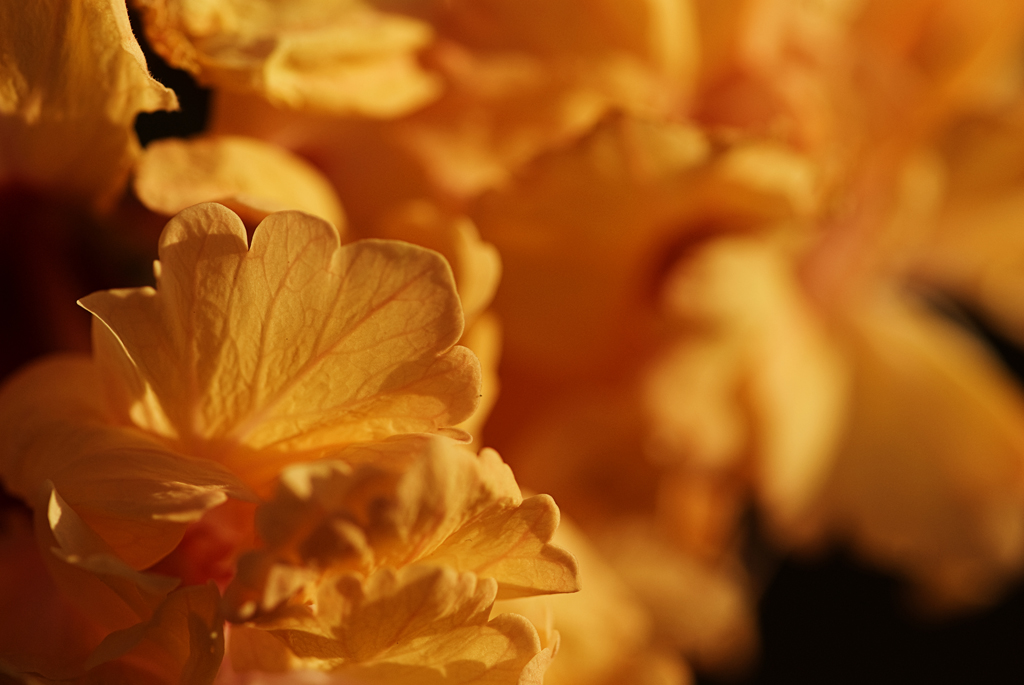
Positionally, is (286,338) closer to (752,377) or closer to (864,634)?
(752,377)

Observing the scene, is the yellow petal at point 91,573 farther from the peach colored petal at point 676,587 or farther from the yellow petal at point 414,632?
the peach colored petal at point 676,587

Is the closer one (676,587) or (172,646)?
(172,646)

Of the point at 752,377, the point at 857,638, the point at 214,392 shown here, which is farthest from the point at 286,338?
the point at 857,638

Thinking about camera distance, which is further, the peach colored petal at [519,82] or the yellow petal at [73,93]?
the peach colored petal at [519,82]

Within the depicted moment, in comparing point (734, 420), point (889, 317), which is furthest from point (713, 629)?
point (889, 317)

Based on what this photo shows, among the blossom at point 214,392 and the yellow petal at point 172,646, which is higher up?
the blossom at point 214,392

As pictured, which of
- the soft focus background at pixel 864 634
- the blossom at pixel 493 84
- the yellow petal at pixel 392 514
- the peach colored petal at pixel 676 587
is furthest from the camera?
the soft focus background at pixel 864 634

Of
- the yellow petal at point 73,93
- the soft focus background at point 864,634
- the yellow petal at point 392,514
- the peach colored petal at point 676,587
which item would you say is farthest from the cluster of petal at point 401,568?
the soft focus background at point 864,634
